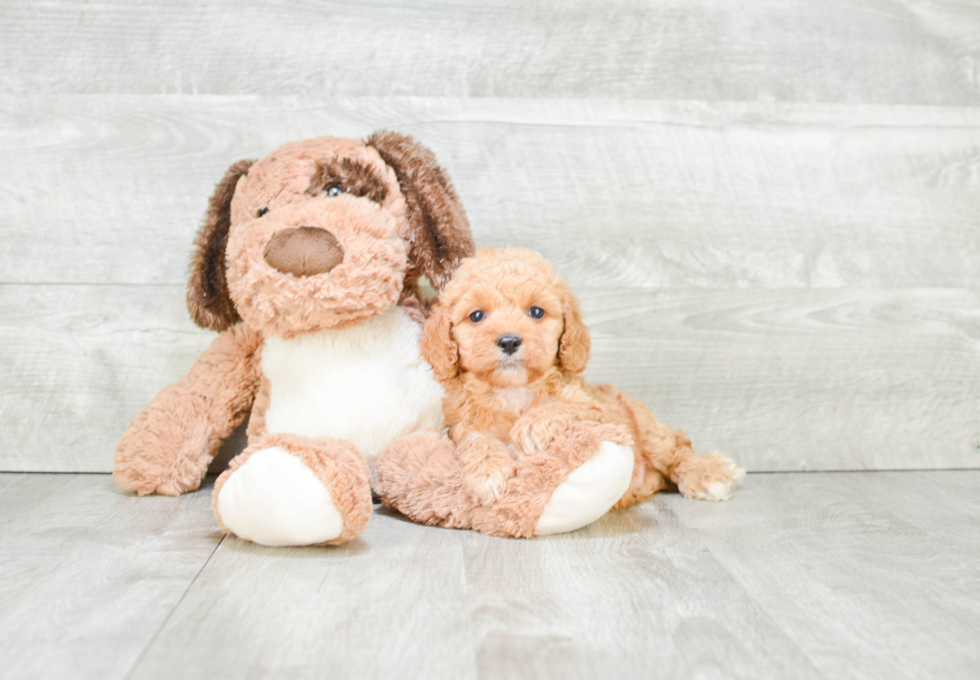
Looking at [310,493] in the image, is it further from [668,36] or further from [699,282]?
[668,36]

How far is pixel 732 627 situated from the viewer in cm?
68

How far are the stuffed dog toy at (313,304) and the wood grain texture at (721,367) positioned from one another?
0.47ft

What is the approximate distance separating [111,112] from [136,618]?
0.80 meters

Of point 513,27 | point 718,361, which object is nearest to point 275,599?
point 718,361

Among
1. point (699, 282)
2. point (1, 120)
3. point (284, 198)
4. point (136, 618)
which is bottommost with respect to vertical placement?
point (136, 618)

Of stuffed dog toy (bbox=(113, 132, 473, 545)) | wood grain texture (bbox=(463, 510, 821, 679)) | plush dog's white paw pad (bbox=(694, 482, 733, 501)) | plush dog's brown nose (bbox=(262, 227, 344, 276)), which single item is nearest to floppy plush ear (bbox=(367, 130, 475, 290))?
stuffed dog toy (bbox=(113, 132, 473, 545))

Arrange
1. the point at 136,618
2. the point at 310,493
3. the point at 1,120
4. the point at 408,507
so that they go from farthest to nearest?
1. the point at 1,120
2. the point at 408,507
3. the point at 310,493
4. the point at 136,618

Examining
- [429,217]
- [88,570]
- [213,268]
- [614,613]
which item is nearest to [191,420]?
[213,268]

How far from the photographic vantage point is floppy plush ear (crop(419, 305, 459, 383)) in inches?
36.7

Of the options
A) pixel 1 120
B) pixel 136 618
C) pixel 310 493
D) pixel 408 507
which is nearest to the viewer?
pixel 136 618

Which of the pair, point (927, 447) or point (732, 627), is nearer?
point (732, 627)

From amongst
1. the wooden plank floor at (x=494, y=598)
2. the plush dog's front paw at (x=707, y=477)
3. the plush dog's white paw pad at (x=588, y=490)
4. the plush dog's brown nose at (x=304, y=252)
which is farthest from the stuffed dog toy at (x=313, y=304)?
the plush dog's front paw at (x=707, y=477)

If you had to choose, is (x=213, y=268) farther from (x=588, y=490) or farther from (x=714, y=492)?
(x=714, y=492)

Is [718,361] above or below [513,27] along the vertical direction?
below
